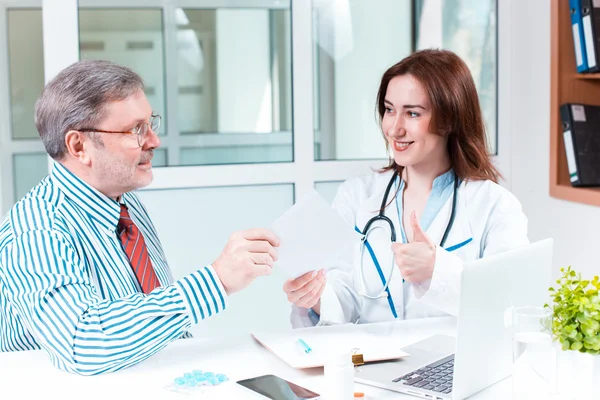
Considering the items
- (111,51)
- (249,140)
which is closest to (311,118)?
(249,140)

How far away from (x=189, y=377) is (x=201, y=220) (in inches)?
62.9

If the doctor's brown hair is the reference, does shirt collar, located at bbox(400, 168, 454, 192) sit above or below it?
below

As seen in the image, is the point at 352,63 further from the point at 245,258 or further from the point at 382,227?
the point at 245,258

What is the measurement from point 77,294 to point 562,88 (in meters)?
2.21

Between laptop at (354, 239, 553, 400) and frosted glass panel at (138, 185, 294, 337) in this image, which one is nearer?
laptop at (354, 239, 553, 400)

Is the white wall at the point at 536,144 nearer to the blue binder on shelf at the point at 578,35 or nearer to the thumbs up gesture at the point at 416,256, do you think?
the blue binder on shelf at the point at 578,35

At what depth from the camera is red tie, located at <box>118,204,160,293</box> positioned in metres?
1.74

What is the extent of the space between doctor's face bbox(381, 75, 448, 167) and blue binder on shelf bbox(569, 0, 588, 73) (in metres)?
1.05

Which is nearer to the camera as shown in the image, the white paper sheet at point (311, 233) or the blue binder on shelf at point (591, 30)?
the white paper sheet at point (311, 233)

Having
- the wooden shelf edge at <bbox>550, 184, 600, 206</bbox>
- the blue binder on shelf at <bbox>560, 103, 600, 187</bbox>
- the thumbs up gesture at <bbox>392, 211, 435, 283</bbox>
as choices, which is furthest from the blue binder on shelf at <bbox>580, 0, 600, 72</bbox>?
the thumbs up gesture at <bbox>392, 211, 435, 283</bbox>

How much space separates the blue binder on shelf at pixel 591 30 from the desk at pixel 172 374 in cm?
156

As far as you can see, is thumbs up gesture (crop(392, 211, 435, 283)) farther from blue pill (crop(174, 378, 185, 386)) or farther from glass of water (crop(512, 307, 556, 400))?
blue pill (crop(174, 378, 185, 386))

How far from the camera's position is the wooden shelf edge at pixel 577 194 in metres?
2.73

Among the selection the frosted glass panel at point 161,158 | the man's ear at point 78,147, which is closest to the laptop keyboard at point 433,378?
the man's ear at point 78,147
